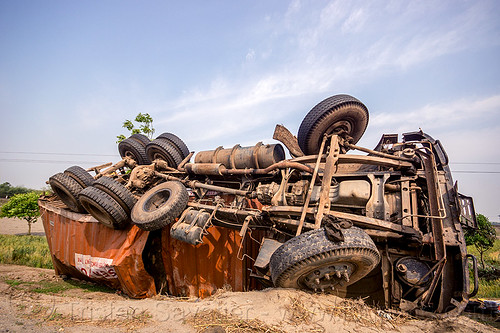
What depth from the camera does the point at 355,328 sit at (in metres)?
2.43

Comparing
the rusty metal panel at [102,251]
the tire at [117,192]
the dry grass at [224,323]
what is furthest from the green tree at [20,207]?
the dry grass at [224,323]

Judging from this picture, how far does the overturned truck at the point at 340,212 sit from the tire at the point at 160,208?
0.02 meters

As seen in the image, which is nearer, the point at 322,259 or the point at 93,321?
the point at 322,259

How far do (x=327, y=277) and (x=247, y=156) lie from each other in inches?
113

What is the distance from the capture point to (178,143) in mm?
6680

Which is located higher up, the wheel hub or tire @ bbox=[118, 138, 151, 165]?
tire @ bbox=[118, 138, 151, 165]

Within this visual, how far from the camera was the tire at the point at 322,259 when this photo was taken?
2518 millimetres

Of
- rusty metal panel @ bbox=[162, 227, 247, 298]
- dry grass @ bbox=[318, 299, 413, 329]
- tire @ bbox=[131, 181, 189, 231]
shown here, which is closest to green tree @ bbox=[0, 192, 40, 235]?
tire @ bbox=[131, 181, 189, 231]

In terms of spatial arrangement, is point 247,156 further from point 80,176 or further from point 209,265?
point 80,176

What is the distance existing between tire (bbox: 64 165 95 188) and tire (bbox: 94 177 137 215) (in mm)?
1294

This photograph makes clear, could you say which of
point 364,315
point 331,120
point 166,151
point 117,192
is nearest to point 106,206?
point 117,192

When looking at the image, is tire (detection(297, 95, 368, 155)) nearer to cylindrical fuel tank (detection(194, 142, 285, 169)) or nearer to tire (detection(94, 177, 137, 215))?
cylindrical fuel tank (detection(194, 142, 285, 169))

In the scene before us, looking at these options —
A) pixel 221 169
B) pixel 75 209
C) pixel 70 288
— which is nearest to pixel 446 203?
pixel 221 169

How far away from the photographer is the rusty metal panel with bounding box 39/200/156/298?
5.03m
